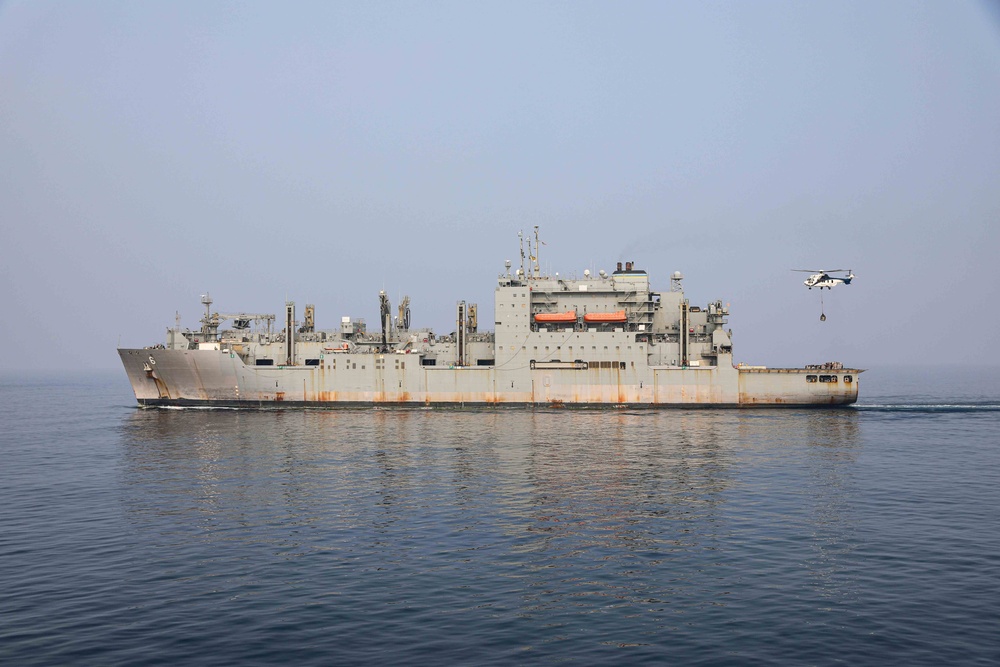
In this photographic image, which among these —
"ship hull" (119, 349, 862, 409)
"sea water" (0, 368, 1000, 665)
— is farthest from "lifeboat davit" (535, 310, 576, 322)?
"sea water" (0, 368, 1000, 665)

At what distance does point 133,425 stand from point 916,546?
45.8 meters

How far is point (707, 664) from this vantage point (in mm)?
11367

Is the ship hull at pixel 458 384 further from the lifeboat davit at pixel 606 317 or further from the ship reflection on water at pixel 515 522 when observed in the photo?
the ship reflection on water at pixel 515 522

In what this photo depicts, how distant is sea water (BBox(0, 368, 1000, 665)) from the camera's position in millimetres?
12258

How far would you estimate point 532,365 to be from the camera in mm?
52938

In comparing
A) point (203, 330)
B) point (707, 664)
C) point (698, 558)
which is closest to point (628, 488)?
point (698, 558)

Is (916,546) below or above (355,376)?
below

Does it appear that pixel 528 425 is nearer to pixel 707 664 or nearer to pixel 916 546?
pixel 916 546

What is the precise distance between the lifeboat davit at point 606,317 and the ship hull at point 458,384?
11.6 feet

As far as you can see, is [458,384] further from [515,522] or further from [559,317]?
[515,522]

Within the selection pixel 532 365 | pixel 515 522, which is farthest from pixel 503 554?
pixel 532 365

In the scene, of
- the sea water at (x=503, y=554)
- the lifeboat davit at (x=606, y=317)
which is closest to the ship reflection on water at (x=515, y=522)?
the sea water at (x=503, y=554)

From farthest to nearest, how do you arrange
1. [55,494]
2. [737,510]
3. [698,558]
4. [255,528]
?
[55,494]
[737,510]
[255,528]
[698,558]

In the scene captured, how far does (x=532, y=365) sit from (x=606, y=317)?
6.68 meters
